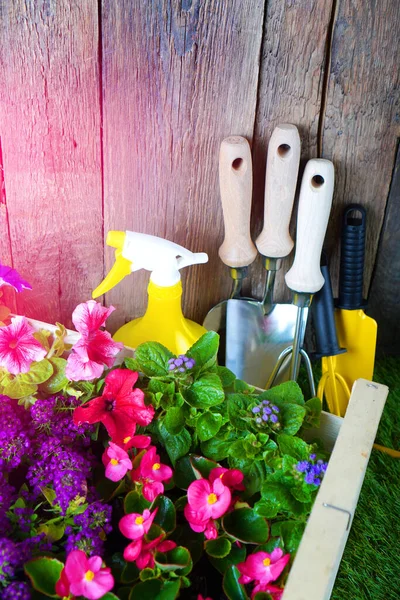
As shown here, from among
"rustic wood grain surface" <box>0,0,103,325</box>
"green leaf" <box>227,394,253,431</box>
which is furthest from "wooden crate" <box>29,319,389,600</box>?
"rustic wood grain surface" <box>0,0,103,325</box>

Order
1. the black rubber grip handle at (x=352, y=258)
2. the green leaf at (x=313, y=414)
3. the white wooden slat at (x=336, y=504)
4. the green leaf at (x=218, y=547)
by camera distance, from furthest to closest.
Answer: the black rubber grip handle at (x=352, y=258) → the green leaf at (x=313, y=414) → the green leaf at (x=218, y=547) → the white wooden slat at (x=336, y=504)

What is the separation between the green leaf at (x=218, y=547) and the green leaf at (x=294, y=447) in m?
0.12

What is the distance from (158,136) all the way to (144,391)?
43cm

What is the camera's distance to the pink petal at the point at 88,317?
82 cm

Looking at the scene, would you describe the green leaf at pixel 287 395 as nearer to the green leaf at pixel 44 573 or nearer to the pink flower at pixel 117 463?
the pink flower at pixel 117 463

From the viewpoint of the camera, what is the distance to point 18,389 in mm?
803

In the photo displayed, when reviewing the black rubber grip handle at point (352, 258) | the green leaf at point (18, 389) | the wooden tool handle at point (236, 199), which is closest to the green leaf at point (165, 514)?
the green leaf at point (18, 389)

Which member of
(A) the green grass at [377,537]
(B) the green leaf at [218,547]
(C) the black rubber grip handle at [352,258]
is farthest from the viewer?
(C) the black rubber grip handle at [352,258]

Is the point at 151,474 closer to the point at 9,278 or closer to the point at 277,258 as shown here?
the point at 9,278

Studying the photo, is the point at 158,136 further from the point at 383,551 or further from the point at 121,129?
the point at 383,551

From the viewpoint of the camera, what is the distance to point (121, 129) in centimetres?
100

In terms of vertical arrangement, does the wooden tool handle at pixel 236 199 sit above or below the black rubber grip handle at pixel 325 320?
above

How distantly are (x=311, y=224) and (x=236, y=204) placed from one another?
125 mm

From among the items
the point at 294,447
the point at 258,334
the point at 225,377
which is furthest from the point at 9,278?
the point at 258,334
